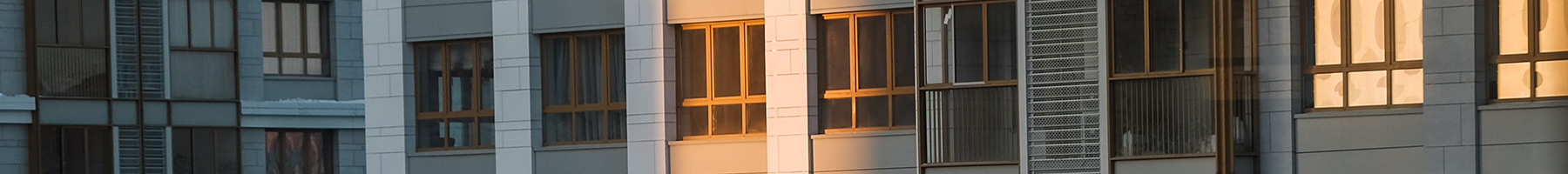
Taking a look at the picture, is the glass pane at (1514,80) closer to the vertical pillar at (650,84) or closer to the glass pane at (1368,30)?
the glass pane at (1368,30)

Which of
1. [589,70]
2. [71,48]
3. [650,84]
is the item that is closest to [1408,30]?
[650,84]

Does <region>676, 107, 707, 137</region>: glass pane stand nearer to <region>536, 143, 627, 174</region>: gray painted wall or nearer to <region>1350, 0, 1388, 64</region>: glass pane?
<region>536, 143, 627, 174</region>: gray painted wall

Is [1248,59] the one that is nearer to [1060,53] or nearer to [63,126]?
[1060,53]

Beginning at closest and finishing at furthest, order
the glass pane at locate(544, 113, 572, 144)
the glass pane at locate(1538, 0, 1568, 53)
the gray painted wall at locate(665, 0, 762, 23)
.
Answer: the glass pane at locate(1538, 0, 1568, 53), the gray painted wall at locate(665, 0, 762, 23), the glass pane at locate(544, 113, 572, 144)

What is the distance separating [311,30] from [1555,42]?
20.8 meters

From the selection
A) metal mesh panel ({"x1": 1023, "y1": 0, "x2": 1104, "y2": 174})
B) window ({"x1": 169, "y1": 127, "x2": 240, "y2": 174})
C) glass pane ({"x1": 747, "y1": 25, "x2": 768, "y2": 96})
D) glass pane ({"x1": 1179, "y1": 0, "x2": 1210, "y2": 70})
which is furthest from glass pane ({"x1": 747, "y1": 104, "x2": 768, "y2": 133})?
window ({"x1": 169, "y1": 127, "x2": 240, "y2": 174})

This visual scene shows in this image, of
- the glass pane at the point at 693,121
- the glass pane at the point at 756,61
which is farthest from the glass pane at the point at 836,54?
the glass pane at the point at 693,121

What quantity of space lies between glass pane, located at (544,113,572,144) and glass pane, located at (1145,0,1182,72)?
7.71m

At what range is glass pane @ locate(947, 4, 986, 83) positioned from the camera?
24.8m

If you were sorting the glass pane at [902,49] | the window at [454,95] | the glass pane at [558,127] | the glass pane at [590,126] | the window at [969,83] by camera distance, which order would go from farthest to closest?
the window at [454,95] < the glass pane at [558,127] < the glass pane at [590,126] < the glass pane at [902,49] < the window at [969,83]

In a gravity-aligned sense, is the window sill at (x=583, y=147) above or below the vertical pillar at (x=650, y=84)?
below

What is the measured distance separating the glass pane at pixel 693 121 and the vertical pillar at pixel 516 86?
5.14 feet

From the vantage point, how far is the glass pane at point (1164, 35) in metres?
22.8

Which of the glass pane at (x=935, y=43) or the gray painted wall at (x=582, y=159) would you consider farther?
the gray painted wall at (x=582, y=159)
